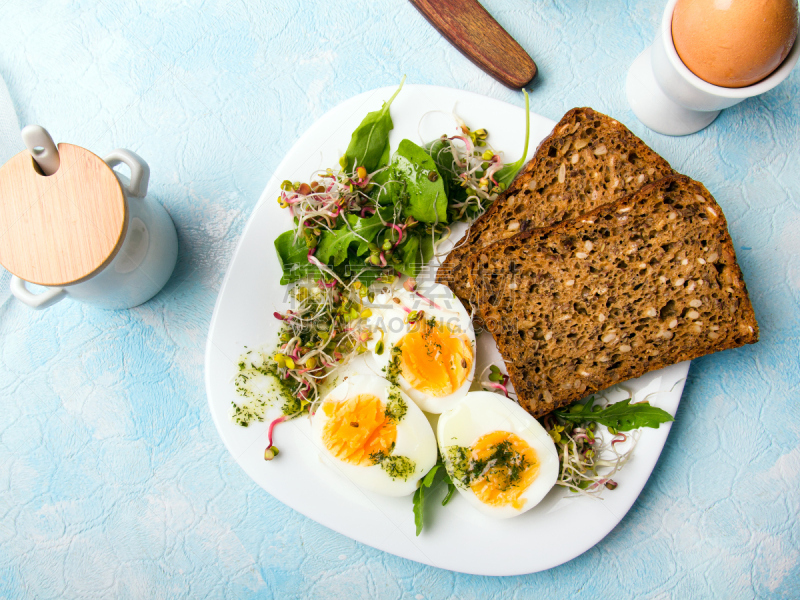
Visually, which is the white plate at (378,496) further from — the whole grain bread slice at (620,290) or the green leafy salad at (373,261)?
the whole grain bread slice at (620,290)

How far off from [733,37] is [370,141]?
4.04 feet

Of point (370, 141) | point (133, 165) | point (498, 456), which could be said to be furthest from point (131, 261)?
point (498, 456)

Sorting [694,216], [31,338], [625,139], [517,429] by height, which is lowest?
[31,338]

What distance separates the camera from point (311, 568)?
195 centimetres

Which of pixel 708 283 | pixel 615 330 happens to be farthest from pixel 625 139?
pixel 615 330

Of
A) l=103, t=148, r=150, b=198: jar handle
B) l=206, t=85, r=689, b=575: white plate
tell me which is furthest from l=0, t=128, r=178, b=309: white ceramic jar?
l=206, t=85, r=689, b=575: white plate

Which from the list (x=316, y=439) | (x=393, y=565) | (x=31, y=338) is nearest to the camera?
(x=316, y=439)

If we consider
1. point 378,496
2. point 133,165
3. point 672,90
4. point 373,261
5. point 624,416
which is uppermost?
point 672,90

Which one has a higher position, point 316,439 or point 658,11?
point 658,11

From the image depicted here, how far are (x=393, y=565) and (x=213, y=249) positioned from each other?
1.57m

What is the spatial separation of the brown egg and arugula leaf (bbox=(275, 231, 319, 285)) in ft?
4.99

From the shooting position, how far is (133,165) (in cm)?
160

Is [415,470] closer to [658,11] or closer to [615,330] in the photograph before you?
[615,330]

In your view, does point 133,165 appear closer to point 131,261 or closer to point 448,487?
point 131,261
